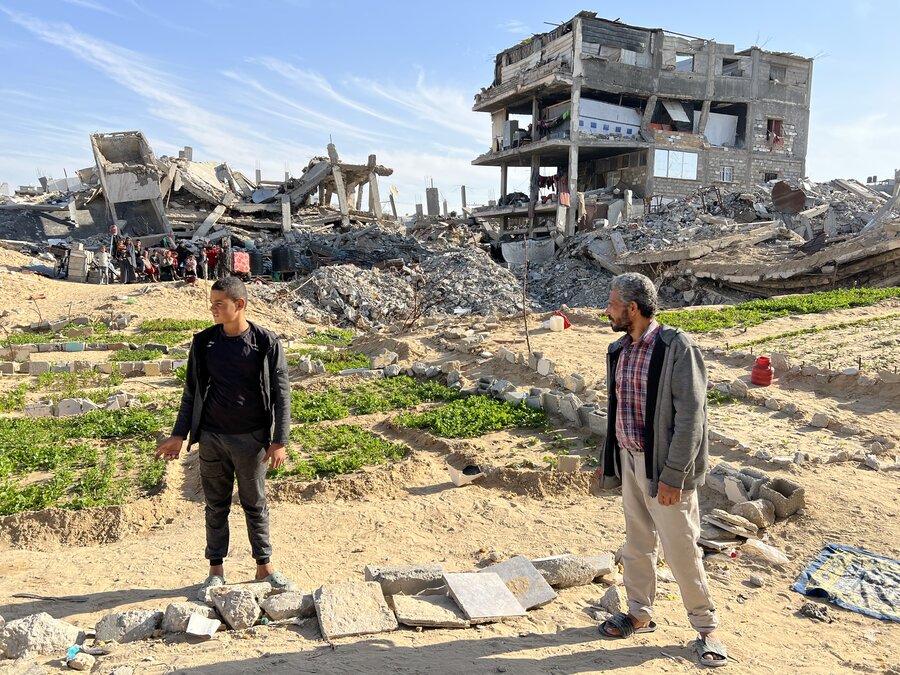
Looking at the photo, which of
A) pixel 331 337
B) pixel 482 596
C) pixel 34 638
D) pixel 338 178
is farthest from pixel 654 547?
pixel 338 178

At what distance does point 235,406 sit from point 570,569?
2345 millimetres

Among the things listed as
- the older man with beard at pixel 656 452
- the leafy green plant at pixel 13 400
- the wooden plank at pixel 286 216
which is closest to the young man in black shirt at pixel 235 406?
the older man with beard at pixel 656 452

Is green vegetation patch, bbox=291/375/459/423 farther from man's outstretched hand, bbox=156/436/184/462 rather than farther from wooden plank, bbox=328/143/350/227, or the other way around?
wooden plank, bbox=328/143/350/227

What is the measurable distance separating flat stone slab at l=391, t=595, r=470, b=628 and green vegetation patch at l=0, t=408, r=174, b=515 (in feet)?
10.8

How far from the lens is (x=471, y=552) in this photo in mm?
4785

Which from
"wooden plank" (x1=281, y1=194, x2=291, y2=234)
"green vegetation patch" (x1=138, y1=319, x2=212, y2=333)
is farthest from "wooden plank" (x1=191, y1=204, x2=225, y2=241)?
"green vegetation patch" (x1=138, y1=319, x2=212, y2=333)

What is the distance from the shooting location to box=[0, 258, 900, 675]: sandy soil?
3178 mm

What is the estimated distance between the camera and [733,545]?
14.8ft

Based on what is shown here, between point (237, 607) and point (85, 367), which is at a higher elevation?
point (85, 367)

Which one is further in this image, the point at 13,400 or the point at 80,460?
the point at 13,400

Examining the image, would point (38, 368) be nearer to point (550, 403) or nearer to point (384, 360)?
point (384, 360)

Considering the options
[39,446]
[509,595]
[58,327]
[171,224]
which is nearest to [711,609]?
[509,595]

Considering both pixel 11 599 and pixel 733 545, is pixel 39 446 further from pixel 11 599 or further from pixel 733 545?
pixel 733 545

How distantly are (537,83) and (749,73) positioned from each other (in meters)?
12.7
